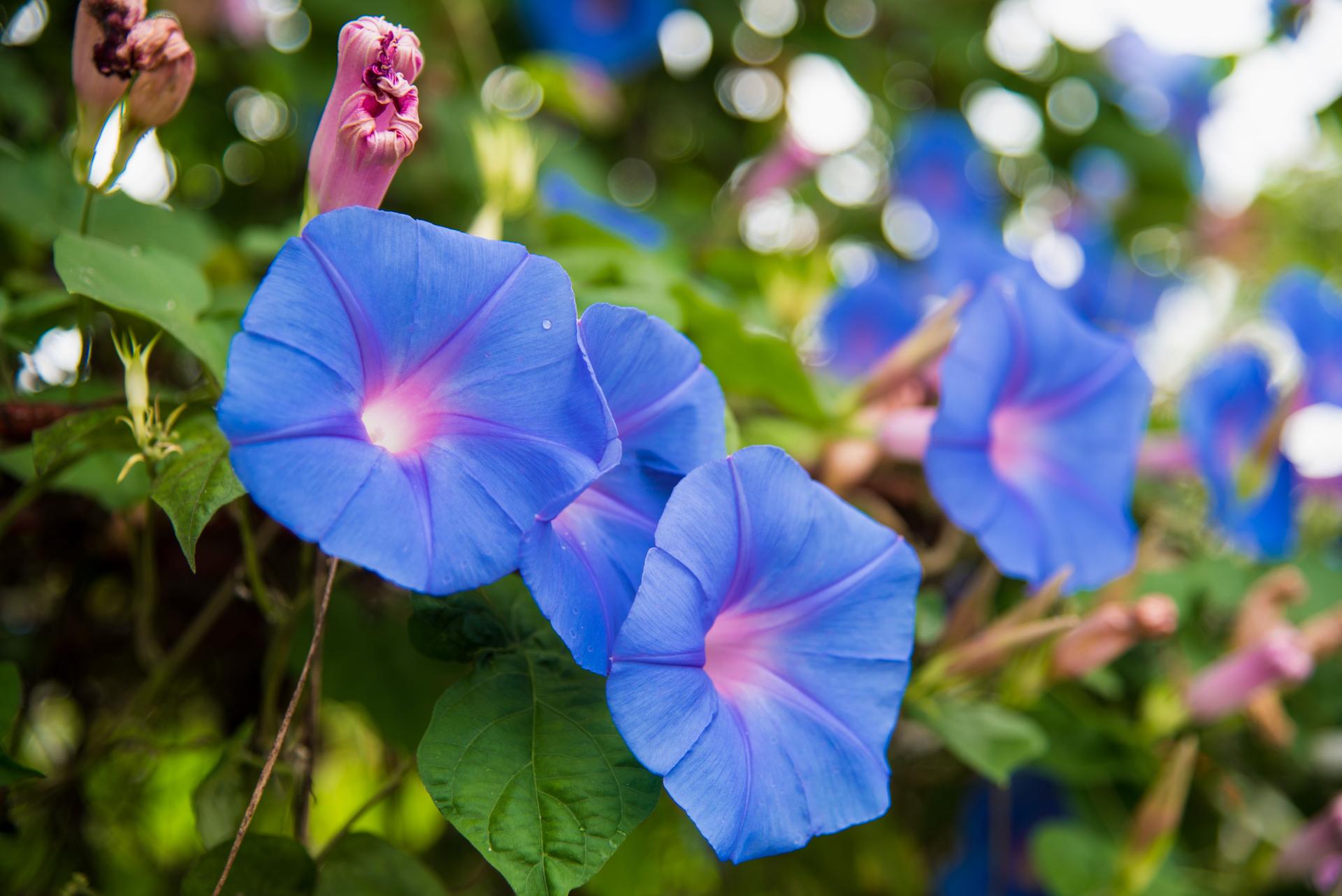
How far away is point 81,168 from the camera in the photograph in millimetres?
892

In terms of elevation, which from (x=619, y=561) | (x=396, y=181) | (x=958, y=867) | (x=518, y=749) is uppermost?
(x=619, y=561)

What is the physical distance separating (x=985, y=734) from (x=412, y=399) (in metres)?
0.77

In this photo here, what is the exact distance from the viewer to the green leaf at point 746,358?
3.75 ft

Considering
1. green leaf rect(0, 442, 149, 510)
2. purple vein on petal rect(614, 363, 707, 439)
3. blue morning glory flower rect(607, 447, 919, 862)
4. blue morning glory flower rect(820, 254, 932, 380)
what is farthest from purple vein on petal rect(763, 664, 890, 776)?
blue morning glory flower rect(820, 254, 932, 380)

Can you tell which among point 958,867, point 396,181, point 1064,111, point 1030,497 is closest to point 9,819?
point 1030,497

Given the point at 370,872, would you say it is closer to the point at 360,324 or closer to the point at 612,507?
the point at 612,507

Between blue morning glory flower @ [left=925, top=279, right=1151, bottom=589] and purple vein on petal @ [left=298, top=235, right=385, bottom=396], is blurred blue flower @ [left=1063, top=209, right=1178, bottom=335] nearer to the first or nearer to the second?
blue morning glory flower @ [left=925, top=279, right=1151, bottom=589]

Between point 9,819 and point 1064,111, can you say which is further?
point 1064,111

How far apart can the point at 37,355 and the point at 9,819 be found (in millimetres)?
491

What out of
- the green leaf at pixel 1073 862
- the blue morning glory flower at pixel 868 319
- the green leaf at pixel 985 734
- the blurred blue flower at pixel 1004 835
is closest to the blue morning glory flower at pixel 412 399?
the green leaf at pixel 985 734

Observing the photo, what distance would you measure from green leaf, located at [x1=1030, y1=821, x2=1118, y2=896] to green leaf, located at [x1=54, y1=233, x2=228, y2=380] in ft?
4.03

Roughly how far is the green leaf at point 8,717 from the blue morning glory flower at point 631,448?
1.48ft

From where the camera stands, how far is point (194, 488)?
2.37 feet

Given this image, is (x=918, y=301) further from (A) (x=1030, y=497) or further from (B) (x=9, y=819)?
(B) (x=9, y=819)
